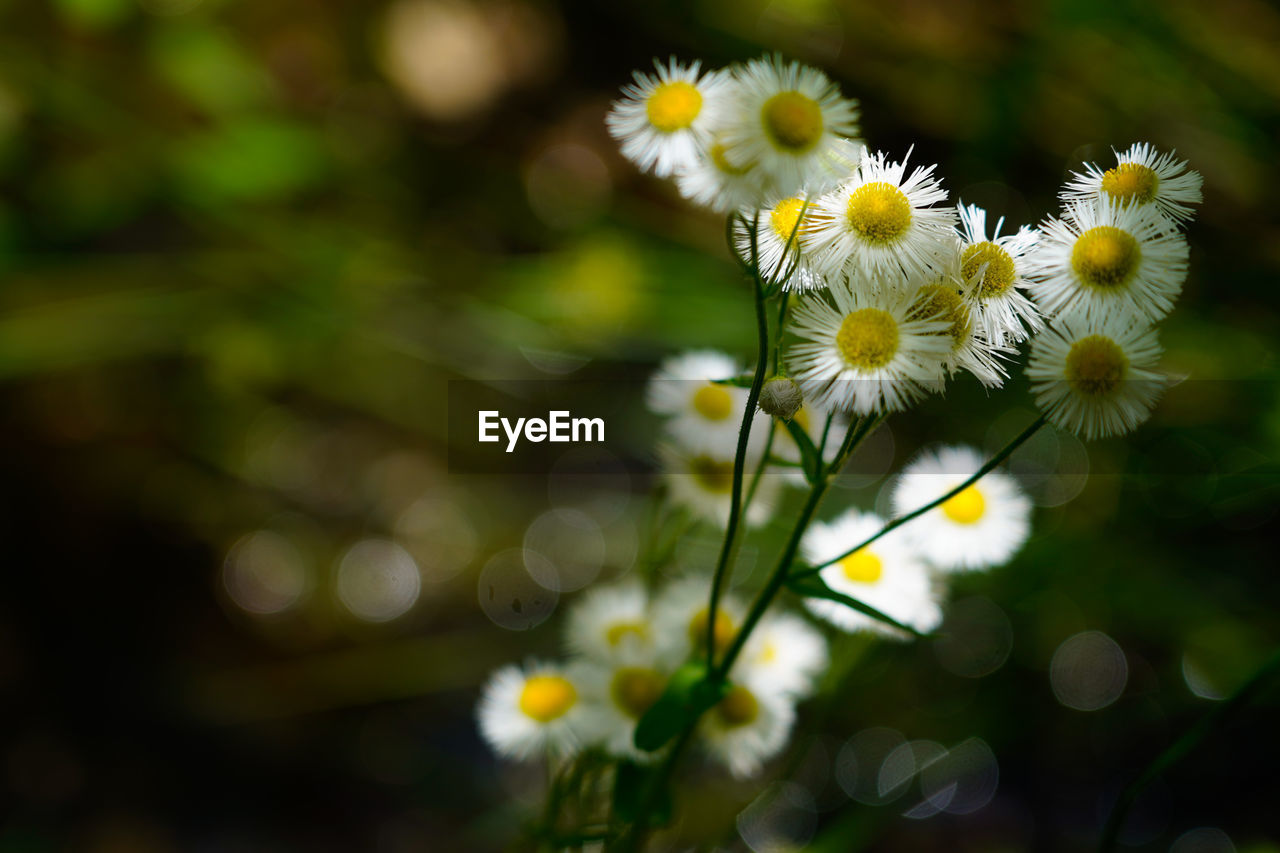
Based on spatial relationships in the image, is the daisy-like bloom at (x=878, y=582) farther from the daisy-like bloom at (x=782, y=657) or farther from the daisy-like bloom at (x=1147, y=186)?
the daisy-like bloom at (x=1147, y=186)

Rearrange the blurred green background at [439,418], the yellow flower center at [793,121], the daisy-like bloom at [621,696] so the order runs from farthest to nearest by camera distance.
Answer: the blurred green background at [439,418]
the daisy-like bloom at [621,696]
the yellow flower center at [793,121]

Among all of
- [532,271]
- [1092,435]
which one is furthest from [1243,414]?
[532,271]

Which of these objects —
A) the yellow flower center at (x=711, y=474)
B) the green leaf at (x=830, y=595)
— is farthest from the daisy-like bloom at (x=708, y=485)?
the green leaf at (x=830, y=595)

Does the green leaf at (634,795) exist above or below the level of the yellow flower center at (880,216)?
below

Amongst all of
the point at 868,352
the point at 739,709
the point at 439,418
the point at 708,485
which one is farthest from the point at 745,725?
the point at 439,418

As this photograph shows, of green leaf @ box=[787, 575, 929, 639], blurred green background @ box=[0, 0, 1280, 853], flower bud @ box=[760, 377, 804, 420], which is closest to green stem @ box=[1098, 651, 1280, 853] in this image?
green leaf @ box=[787, 575, 929, 639]

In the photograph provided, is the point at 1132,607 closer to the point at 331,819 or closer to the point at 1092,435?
the point at 1092,435

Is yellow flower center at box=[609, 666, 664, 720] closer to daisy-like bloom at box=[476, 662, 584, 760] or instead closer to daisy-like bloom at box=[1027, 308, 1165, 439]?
daisy-like bloom at box=[476, 662, 584, 760]
